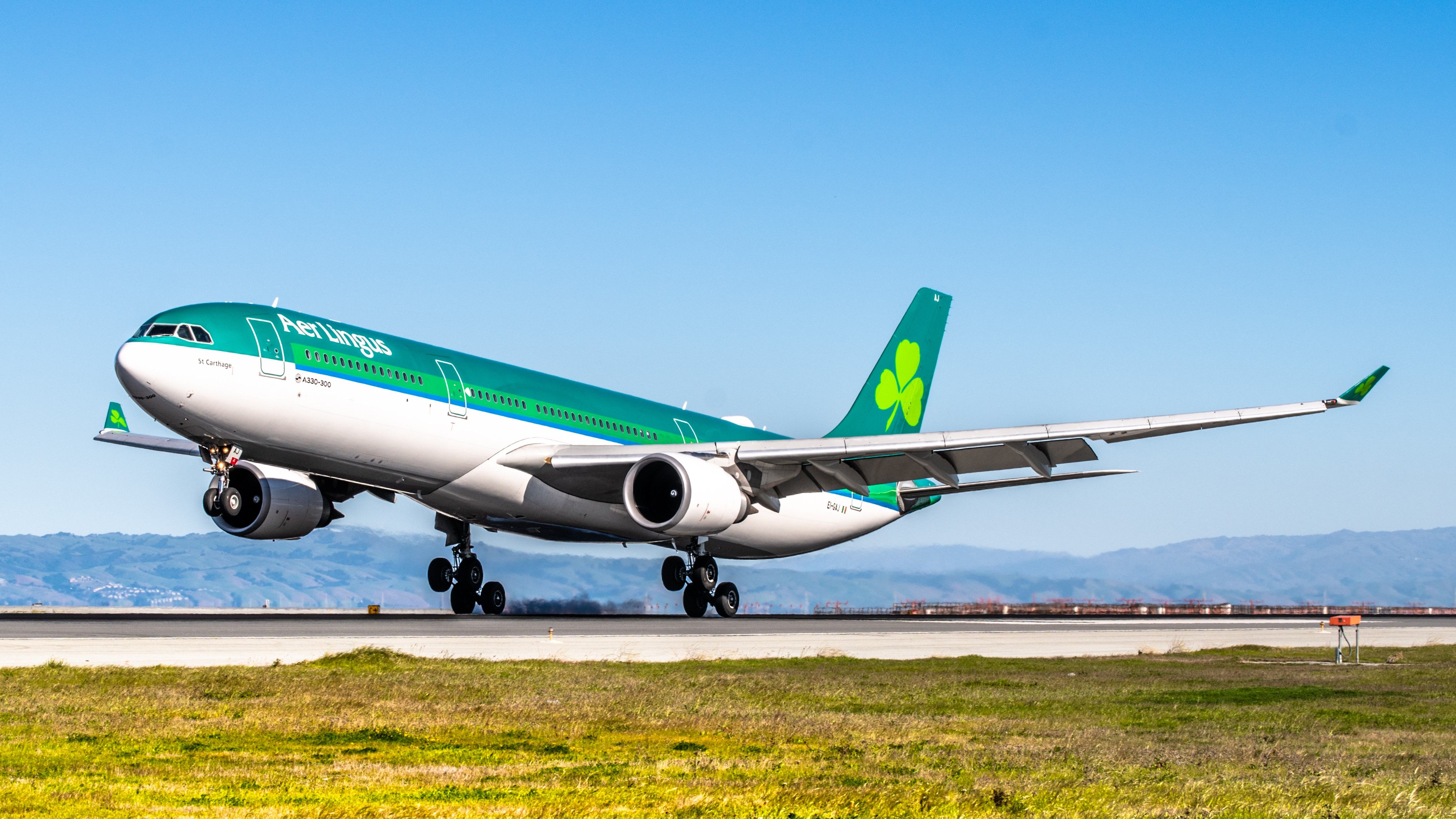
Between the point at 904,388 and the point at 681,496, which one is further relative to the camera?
the point at 904,388

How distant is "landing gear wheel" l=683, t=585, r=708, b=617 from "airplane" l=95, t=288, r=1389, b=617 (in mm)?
69

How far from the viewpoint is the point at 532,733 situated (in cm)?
1146

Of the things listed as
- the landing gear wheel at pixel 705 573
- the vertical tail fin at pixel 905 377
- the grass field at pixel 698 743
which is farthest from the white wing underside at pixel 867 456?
the grass field at pixel 698 743

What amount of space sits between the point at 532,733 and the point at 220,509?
18.6m

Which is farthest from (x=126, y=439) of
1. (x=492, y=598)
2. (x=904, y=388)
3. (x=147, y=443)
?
(x=904, y=388)

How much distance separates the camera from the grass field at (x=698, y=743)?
8172mm

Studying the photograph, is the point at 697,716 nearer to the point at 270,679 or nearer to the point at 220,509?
the point at 270,679

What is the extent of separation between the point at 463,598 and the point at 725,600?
7058mm

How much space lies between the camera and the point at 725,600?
37906 millimetres

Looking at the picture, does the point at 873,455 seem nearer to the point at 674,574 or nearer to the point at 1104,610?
the point at 674,574

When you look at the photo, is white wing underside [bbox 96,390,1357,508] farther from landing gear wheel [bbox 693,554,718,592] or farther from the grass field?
the grass field

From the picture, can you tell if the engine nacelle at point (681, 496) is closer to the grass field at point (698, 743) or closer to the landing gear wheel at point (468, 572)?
the landing gear wheel at point (468, 572)

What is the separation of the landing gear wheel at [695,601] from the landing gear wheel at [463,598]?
5685mm

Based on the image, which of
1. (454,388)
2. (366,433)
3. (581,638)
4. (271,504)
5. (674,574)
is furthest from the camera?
(674,574)
